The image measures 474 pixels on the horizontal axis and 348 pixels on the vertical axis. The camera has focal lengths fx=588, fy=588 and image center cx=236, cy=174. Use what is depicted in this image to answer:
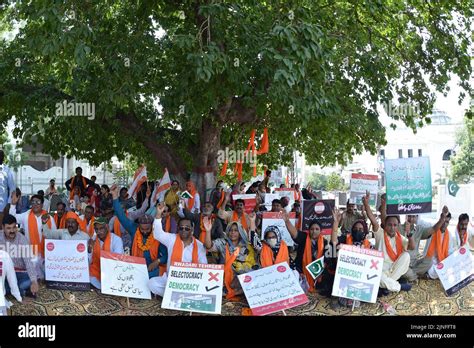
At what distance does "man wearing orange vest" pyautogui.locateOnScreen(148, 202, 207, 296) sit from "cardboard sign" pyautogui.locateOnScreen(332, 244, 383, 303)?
76.7 inches

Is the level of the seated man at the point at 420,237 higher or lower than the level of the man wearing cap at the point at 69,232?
lower

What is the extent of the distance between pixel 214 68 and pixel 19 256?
159 inches

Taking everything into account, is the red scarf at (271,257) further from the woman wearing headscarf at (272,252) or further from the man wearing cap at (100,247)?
the man wearing cap at (100,247)

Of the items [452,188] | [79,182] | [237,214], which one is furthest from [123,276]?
[452,188]

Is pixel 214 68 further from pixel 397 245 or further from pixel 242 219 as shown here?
pixel 397 245

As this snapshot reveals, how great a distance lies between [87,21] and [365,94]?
6.34 metres

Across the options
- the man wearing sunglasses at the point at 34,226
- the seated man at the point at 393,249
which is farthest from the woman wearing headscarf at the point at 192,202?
the seated man at the point at 393,249

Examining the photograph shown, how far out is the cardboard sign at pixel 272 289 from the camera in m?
8.11

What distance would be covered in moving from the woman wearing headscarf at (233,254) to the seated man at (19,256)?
8.18ft

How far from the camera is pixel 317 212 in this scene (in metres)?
10.2

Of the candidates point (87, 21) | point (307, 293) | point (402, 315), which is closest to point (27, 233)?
point (87, 21)

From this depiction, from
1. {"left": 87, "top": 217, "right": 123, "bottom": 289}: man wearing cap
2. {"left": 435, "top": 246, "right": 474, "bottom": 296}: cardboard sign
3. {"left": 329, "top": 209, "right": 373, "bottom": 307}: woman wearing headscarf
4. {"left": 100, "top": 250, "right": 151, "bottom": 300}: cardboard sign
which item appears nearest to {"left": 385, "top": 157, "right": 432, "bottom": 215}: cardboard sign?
{"left": 329, "top": 209, "right": 373, "bottom": 307}: woman wearing headscarf

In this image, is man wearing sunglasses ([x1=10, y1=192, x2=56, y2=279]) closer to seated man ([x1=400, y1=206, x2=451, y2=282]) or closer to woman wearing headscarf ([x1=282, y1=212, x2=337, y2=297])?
woman wearing headscarf ([x1=282, y1=212, x2=337, y2=297])
